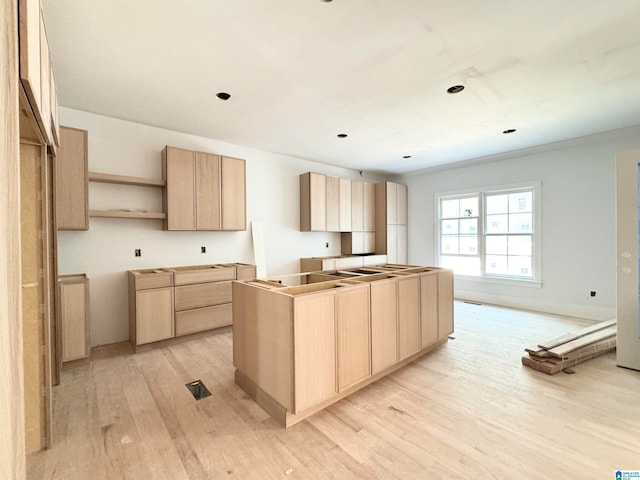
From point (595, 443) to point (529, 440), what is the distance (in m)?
0.41

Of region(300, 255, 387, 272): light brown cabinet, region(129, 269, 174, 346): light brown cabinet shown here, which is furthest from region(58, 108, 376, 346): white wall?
region(300, 255, 387, 272): light brown cabinet

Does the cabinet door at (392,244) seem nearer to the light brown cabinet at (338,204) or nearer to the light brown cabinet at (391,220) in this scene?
the light brown cabinet at (391,220)

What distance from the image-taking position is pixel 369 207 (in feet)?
21.4

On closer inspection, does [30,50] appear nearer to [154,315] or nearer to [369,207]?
[154,315]

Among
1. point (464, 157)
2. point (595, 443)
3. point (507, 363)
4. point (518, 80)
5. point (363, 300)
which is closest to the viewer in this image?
point (595, 443)

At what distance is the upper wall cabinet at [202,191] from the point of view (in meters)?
3.78

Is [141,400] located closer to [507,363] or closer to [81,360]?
[81,360]

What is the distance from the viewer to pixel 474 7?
185 centimetres

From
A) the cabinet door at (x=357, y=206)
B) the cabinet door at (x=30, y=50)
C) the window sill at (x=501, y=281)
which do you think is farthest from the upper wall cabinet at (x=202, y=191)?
the window sill at (x=501, y=281)

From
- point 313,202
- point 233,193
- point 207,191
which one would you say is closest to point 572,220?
point 313,202

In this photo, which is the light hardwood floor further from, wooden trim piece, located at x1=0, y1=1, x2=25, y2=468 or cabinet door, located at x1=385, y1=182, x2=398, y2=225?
cabinet door, located at x1=385, y1=182, x2=398, y2=225

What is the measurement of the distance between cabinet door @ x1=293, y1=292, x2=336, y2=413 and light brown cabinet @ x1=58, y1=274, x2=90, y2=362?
8.19 feet

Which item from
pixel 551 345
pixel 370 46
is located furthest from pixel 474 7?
pixel 551 345

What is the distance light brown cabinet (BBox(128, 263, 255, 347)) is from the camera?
3.34 metres
